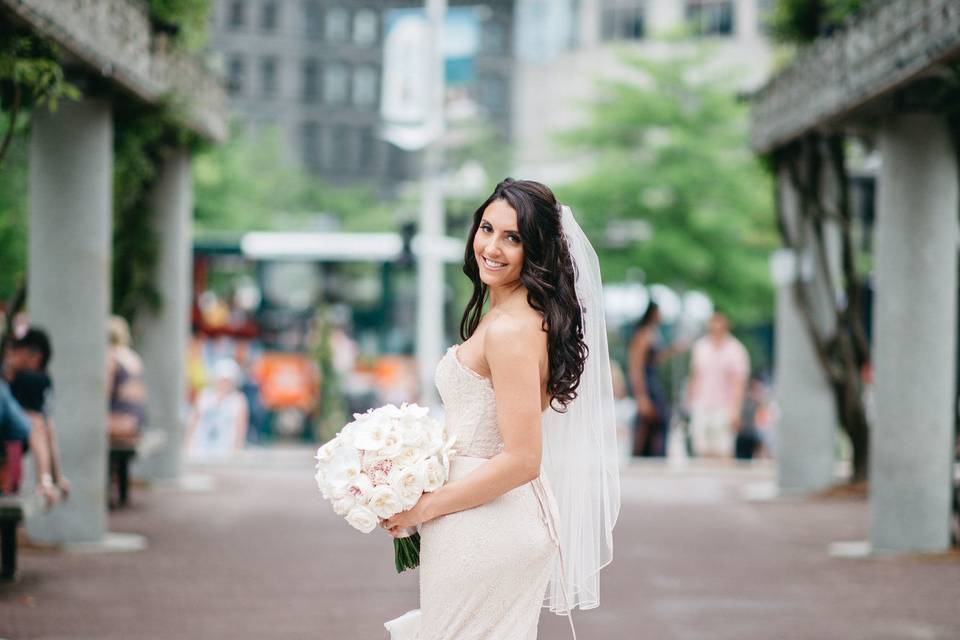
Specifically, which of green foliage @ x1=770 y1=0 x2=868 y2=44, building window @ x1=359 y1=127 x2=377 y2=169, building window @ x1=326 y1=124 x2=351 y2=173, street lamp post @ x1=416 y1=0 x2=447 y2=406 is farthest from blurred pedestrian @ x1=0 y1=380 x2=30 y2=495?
building window @ x1=359 y1=127 x2=377 y2=169

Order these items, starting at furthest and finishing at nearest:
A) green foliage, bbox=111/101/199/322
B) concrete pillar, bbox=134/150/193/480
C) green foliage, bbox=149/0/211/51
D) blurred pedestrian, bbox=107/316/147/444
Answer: concrete pillar, bbox=134/150/193/480 < green foliage, bbox=111/101/199/322 < blurred pedestrian, bbox=107/316/147/444 < green foliage, bbox=149/0/211/51

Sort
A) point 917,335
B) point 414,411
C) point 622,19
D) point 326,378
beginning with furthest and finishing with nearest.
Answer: point 622,19, point 326,378, point 917,335, point 414,411

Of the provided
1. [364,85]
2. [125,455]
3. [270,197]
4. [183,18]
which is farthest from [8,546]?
[364,85]

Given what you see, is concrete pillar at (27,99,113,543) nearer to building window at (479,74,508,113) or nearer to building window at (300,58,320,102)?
building window at (479,74,508,113)

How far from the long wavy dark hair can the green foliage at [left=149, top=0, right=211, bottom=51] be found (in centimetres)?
923

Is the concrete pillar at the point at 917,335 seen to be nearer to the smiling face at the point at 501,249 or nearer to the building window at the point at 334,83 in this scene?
the smiling face at the point at 501,249

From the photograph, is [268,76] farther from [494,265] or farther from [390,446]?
[390,446]

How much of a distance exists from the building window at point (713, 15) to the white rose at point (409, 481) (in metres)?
57.9

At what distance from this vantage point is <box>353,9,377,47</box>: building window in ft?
289

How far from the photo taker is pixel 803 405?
674 inches

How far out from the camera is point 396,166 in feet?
301

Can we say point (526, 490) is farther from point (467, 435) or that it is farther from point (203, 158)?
point (203, 158)

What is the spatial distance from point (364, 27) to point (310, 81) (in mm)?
4367

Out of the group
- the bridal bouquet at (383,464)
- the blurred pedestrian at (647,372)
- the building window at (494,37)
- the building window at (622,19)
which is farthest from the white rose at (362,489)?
the building window at (494,37)
